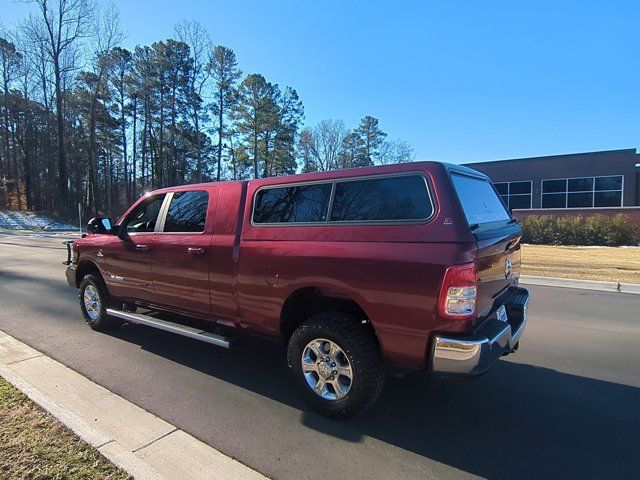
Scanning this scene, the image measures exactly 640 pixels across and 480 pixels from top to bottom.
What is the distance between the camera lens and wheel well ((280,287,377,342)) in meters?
3.53

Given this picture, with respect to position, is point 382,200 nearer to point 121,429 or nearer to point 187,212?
point 187,212

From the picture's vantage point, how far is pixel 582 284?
33.4 feet

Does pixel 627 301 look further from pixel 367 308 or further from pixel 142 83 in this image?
pixel 142 83

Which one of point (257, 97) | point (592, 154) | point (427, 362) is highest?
point (257, 97)

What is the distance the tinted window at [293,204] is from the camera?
367 centimetres

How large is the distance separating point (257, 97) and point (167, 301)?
158 ft

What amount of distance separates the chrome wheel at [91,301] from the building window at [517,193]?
105 feet

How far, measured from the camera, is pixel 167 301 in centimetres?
472

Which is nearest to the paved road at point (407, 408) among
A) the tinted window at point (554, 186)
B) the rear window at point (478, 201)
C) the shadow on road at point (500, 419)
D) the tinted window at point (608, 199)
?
the shadow on road at point (500, 419)

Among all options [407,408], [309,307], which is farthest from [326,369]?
[407,408]

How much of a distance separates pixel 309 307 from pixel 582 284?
904 centimetres

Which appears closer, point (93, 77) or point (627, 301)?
point (627, 301)

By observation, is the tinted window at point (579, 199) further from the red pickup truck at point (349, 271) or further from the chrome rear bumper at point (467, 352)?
the chrome rear bumper at point (467, 352)

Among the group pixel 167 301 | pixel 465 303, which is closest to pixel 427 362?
pixel 465 303
